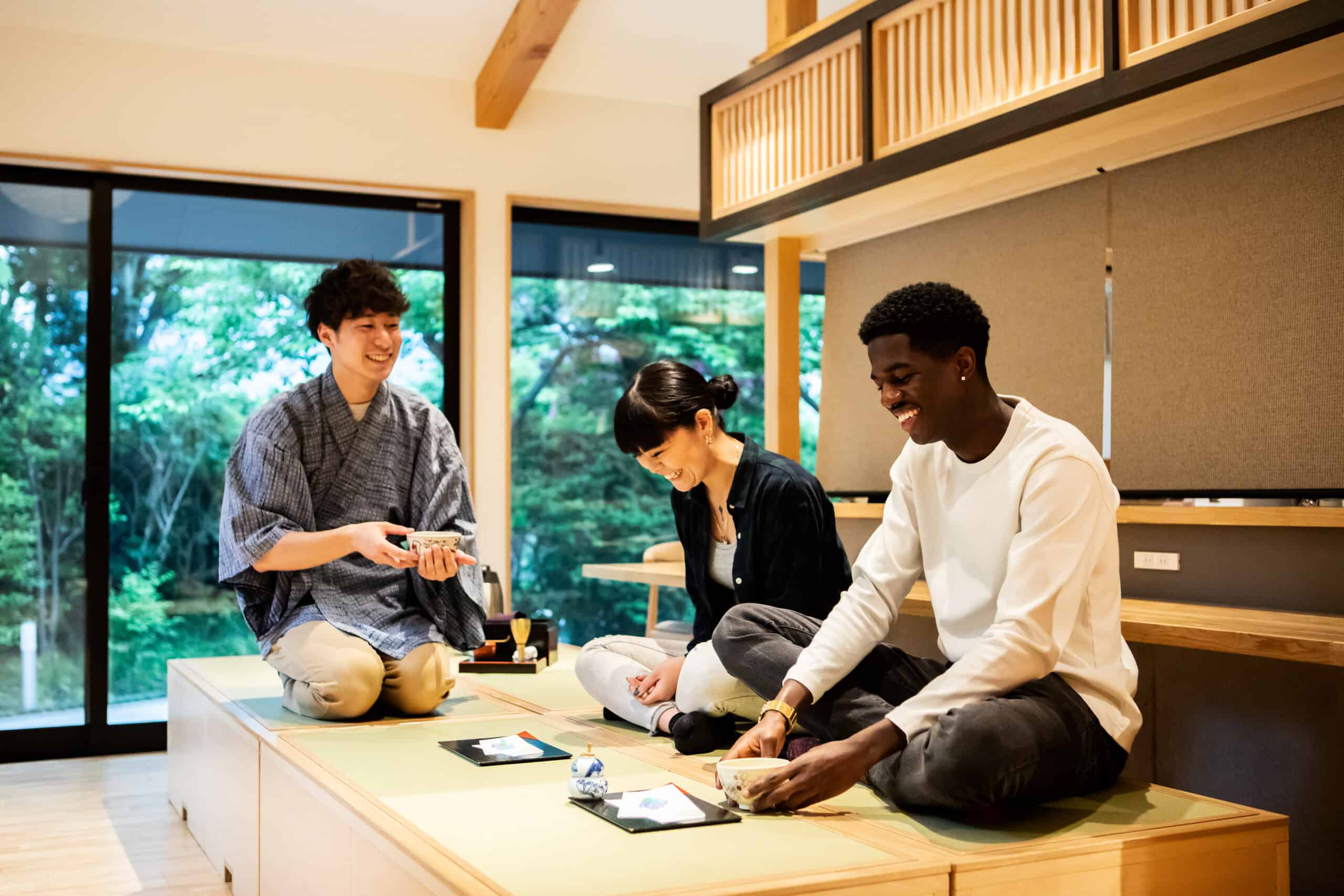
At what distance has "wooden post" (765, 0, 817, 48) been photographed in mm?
3975

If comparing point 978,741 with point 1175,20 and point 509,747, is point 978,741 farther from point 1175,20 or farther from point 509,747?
point 1175,20

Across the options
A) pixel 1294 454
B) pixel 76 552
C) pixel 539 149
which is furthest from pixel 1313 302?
pixel 76 552

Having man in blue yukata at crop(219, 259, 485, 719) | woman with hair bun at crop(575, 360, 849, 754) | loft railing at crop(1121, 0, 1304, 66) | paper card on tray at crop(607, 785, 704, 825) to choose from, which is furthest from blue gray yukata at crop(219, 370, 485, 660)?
loft railing at crop(1121, 0, 1304, 66)

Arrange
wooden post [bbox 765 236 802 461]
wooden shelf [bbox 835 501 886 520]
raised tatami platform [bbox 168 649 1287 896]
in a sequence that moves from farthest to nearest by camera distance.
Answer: wooden post [bbox 765 236 802 461], wooden shelf [bbox 835 501 886 520], raised tatami platform [bbox 168 649 1287 896]

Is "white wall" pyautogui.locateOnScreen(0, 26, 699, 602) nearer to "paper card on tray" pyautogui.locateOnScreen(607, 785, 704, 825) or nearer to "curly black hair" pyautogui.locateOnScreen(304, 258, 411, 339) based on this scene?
"curly black hair" pyautogui.locateOnScreen(304, 258, 411, 339)

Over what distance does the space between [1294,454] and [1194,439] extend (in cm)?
28

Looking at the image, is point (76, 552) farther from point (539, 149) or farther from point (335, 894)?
point (335, 894)

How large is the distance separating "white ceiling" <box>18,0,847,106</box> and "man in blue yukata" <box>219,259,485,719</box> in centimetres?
202

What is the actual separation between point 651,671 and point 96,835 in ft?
5.19

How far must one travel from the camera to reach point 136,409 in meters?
4.73

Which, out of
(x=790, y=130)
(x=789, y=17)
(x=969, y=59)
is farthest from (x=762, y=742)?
(x=789, y=17)

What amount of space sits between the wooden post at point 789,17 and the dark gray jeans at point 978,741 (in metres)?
2.48

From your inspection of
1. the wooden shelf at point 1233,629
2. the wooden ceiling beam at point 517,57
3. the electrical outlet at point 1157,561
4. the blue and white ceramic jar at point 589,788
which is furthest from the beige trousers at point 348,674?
the wooden ceiling beam at point 517,57

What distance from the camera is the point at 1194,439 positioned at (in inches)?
120
